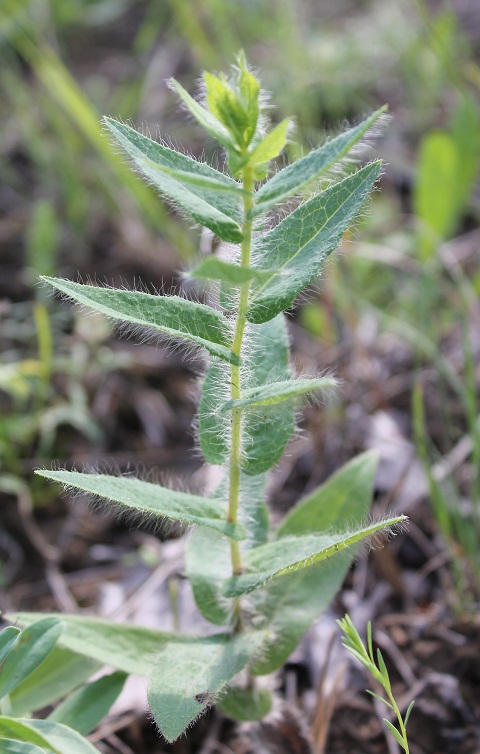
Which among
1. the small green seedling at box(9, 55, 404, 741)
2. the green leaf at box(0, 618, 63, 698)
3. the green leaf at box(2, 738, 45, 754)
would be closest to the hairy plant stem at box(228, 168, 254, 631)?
the small green seedling at box(9, 55, 404, 741)

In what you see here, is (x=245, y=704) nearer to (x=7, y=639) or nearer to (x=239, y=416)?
(x=7, y=639)

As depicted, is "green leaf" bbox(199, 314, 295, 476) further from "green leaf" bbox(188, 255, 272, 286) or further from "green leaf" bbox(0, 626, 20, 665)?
"green leaf" bbox(0, 626, 20, 665)

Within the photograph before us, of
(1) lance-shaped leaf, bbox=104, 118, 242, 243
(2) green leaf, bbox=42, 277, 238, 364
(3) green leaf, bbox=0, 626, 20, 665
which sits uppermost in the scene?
(1) lance-shaped leaf, bbox=104, 118, 242, 243

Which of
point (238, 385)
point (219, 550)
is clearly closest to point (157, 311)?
point (238, 385)

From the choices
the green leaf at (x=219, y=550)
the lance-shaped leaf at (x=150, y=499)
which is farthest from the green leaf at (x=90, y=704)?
the lance-shaped leaf at (x=150, y=499)

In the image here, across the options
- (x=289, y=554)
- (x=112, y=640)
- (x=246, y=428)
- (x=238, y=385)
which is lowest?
(x=112, y=640)

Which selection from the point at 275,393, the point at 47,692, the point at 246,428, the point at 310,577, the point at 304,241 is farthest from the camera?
the point at 310,577
